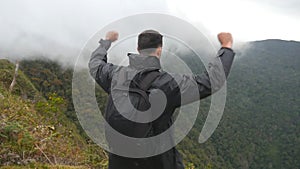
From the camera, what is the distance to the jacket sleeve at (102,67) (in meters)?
2.52

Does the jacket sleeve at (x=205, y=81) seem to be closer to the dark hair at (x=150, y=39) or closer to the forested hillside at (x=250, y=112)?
the dark hair at (x=150, y=39)

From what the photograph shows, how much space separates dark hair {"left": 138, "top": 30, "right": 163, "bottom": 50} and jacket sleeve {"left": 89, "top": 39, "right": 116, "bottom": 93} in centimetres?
31

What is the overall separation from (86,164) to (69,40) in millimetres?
150190

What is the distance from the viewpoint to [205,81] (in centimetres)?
214

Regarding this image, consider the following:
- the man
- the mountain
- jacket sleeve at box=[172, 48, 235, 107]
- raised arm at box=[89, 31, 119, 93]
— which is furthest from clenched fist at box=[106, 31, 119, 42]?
the mountain

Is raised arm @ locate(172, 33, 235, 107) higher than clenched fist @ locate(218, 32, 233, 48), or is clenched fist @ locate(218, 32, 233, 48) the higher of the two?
clenched fist @ locate(218, 32, 233, 48)

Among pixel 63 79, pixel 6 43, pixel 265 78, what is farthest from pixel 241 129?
pixel 6 43

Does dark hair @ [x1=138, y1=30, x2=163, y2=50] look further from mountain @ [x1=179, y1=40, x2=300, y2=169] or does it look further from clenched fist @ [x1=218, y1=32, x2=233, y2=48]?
mountain @ [x1=179, y1=40, x2=300, y2=169]

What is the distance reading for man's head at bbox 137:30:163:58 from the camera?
7.57ft

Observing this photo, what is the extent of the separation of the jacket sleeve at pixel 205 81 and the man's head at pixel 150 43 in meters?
0.23

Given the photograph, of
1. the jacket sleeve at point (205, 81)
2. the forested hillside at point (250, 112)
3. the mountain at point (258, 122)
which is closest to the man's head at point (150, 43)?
the jacket sleeve at point (205, 81)

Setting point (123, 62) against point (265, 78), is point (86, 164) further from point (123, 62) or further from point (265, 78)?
point (265, 78)

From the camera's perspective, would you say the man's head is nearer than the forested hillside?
Yes

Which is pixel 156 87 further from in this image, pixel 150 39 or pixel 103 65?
pixel 103 65
